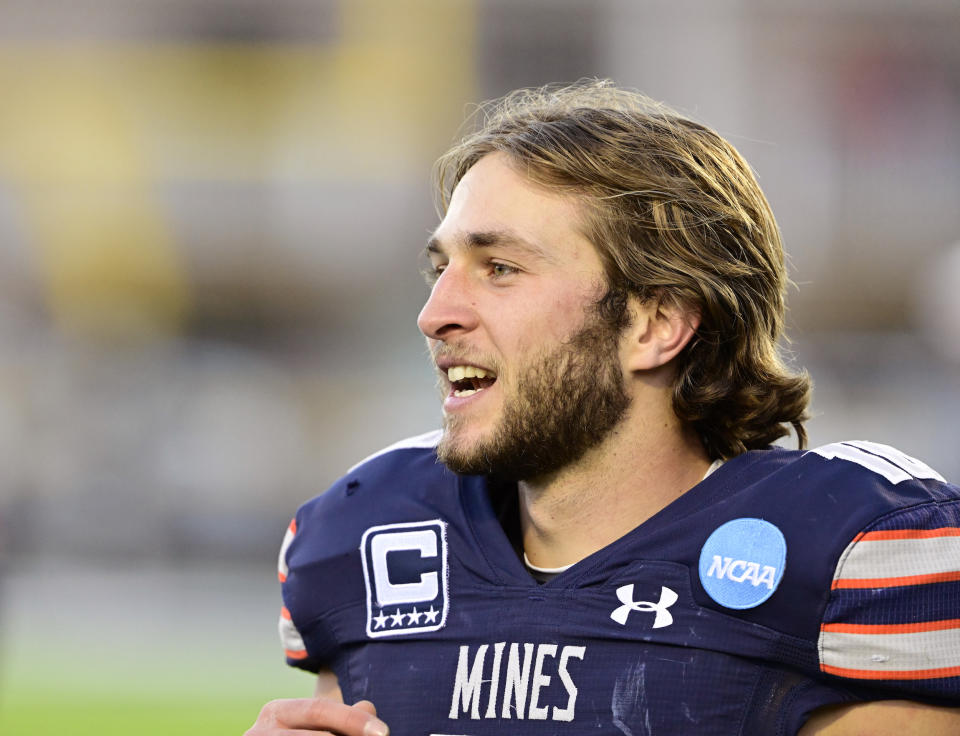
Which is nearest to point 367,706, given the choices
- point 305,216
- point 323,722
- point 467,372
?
point 323,722

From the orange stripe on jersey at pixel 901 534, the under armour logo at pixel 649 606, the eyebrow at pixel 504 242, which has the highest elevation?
the eyebrow at pixel 504 242

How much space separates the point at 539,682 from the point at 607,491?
0.34 meters

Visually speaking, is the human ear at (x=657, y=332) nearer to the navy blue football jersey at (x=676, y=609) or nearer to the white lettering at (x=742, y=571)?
the navy blue football jersey at (x=676, y=609)

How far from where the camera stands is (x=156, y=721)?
16.5 feet

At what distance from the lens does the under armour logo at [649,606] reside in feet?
5.76

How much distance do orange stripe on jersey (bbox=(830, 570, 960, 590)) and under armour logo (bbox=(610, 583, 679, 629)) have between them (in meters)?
0.22

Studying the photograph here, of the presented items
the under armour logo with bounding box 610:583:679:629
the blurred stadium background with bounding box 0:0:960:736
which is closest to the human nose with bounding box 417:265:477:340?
the under armour logo with bounding box 610:583:679:629

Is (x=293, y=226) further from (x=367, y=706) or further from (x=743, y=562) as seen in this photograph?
(x=743, y=562)

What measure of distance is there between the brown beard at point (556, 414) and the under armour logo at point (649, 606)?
263 millimetres

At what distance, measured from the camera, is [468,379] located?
81.7 inches

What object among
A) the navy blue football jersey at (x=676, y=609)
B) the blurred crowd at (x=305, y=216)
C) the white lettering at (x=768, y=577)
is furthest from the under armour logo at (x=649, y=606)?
the blurred crowd at (x=305, y=216)

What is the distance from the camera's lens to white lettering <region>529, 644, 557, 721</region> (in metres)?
1.75

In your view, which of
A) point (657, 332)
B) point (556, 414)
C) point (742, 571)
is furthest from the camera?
point (657, 332)

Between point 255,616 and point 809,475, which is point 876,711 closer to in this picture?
point 809,475
